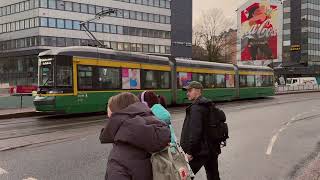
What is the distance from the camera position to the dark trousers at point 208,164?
543 centimetres

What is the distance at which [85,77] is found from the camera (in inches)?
769

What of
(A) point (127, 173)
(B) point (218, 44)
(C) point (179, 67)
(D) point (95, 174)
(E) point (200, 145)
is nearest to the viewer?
(A) point (127, 173)

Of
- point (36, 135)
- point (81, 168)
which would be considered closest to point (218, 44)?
point (36, 135)

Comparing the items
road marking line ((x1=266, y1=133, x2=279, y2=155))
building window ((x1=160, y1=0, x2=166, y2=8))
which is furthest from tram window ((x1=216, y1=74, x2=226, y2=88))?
building window ((x1=160, y1=0, x2=166, y2=8))

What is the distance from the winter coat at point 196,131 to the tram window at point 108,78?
15.1 metres

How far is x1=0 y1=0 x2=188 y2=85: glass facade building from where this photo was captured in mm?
67375

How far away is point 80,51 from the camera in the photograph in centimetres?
1917

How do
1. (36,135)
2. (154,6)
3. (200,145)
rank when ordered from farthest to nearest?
1. (154,6)
2. (36,135)
3. (200,145)

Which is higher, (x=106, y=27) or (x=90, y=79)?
(x=106, y=27)

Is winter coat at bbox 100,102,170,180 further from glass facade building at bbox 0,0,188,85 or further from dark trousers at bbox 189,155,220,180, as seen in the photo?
glass facade building at bbox 0,0,188,85

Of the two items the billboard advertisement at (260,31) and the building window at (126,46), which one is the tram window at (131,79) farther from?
the building window at (126,46)

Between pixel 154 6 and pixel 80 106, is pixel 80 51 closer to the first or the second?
pixel 80 106

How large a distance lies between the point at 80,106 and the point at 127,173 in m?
16.6

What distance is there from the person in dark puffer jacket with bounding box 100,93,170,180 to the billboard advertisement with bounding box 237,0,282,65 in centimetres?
6262
